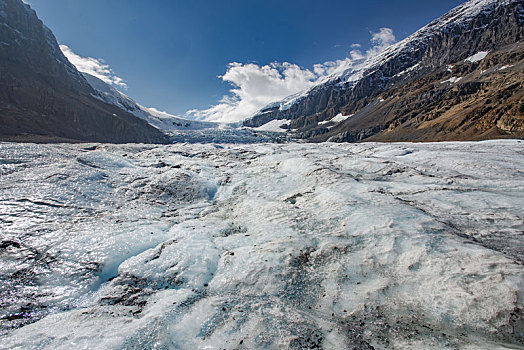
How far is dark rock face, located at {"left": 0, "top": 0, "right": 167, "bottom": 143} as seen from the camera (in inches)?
2185

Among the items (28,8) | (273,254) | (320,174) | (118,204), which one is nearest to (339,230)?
(273,254)

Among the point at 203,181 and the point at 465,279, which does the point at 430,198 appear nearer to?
the point at 465,279

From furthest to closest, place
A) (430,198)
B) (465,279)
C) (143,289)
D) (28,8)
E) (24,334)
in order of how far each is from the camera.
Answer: (28,8)
(430,198)
(143,289)
(465,279)
(24,334)

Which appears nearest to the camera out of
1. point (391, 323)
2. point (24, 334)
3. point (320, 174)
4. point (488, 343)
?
point (488, 343)

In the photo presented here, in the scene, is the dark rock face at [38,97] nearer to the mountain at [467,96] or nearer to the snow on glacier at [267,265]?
the snow on glacier at [267,265]

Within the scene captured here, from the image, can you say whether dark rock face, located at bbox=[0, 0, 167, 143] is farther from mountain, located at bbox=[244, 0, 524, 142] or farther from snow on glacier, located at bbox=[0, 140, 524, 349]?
mountain, located at bbox=[244, 0, 524, 142]

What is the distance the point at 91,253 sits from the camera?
254 inches

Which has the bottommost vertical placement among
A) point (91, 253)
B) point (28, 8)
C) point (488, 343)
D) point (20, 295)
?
point (20, 295)

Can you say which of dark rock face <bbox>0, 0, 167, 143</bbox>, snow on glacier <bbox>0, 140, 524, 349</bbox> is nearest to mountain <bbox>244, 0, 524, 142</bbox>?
snow on glacier <bbox>0, 140, 524, 349</bbox>

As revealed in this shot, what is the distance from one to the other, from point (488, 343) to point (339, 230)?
13.6 ft

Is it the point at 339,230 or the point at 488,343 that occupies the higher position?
the point at 339,230

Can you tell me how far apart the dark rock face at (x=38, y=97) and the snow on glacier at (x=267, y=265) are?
5590 centimetres

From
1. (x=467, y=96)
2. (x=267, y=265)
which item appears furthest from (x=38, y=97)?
(x=467, y=96)

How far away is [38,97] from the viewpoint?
66312 millimetres
